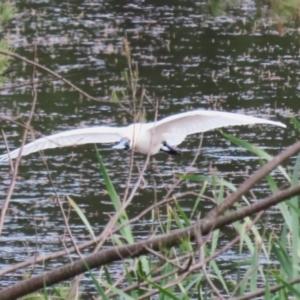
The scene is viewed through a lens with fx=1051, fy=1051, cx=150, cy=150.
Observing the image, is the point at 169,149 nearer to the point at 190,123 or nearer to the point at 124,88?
the point at 190,123

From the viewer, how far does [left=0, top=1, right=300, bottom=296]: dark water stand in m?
10.2

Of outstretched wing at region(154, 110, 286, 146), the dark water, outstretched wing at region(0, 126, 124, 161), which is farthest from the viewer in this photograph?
the dark water

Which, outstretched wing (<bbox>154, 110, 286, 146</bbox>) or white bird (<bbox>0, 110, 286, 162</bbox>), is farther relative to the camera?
outstretched wing (<bbox>154, 110, 286, 146</bbox>)

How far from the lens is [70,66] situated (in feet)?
53.8

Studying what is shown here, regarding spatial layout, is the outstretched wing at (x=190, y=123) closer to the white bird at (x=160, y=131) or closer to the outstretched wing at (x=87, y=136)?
the white bird at (x=160, y=131)

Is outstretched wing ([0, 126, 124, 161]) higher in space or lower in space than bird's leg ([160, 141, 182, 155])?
higher

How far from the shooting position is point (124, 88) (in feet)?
47.7

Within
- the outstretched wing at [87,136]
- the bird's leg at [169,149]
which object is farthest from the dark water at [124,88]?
the bird's leg at [169,149]

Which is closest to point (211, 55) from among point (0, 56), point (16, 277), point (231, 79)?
point (231, 79)

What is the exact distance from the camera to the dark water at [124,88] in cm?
1018

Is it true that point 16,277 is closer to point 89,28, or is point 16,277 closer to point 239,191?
point 239,191

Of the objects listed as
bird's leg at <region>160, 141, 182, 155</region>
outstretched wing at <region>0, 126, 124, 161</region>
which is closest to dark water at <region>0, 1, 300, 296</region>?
outstretched wing at <region>0, 126, 124, 161</region>

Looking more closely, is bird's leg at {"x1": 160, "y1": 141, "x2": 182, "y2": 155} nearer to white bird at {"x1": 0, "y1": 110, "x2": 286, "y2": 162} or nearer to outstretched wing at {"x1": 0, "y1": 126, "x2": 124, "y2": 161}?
white bird at {"x1": 0, "y1": 110, "x2": 286, "y2": 162}

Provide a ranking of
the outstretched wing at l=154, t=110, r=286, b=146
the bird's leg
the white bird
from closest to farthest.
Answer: the white bird < the outstretched wing at l=154, t=110, r=286, b=146 < the bird's leg
